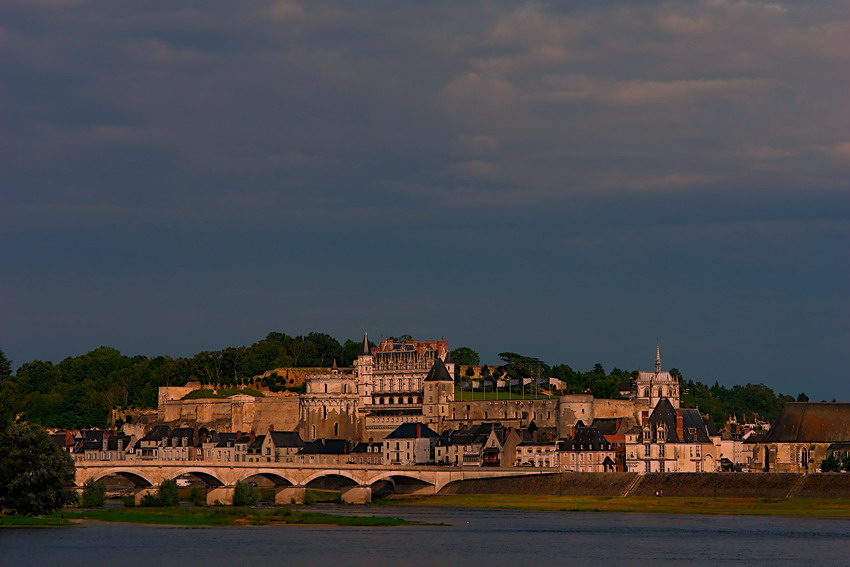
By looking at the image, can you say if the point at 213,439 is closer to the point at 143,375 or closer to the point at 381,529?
the point at 143,375

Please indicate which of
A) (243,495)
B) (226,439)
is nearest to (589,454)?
(243,495)

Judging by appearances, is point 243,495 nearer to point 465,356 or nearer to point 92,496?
point 92,496

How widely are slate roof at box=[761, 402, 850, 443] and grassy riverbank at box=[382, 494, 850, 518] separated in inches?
496

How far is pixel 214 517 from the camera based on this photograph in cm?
9075

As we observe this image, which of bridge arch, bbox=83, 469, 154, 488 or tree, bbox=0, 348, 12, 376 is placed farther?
tree, bbox=0, 348, 12, 376

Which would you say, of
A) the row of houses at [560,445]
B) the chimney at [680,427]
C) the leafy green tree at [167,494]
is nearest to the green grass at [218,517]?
the leafy green tree at [167,494]

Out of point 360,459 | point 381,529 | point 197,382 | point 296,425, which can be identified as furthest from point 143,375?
point 381,529

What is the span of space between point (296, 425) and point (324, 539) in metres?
76.3

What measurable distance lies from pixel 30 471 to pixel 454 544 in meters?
20.9

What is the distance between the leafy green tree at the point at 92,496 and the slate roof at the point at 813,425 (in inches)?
1908

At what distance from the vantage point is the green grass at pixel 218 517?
8800 centimetres

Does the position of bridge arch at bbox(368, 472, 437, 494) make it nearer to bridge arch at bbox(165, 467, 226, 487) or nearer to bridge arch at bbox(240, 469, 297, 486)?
bridge arch at bbox(240, 469, 297, 486)

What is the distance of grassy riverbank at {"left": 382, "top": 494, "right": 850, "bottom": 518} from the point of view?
101688mm

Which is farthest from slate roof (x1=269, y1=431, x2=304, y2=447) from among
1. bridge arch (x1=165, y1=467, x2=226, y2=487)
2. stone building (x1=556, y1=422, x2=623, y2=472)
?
stone building (x1=556, y1=422, x2=623, y2=472)
